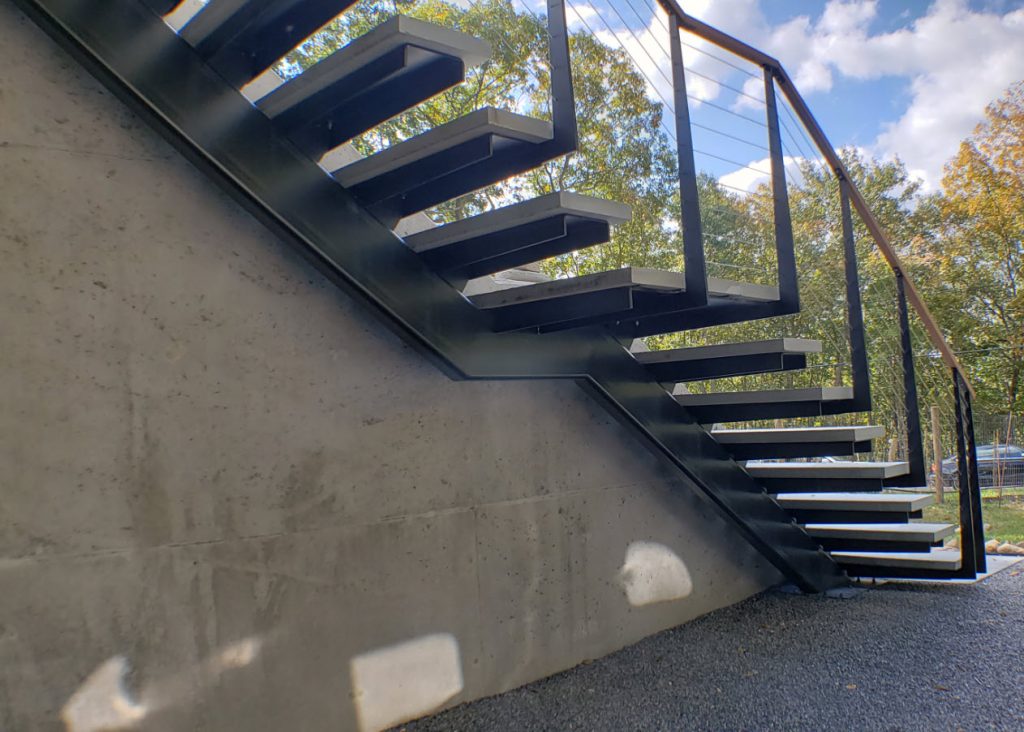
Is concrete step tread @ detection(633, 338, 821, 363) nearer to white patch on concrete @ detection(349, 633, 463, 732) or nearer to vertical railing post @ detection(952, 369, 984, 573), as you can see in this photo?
white patch on concrete @ detection(349, 633, 463, 732)

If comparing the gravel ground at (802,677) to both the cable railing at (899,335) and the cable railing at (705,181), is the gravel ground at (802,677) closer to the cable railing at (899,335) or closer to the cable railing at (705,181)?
the cable railing at (899,335)

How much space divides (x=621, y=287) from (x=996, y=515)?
7192mm

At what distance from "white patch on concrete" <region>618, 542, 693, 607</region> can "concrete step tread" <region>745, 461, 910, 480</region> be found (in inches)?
23.1

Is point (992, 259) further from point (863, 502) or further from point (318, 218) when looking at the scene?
point (318, 218)

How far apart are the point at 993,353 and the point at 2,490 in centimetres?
1178

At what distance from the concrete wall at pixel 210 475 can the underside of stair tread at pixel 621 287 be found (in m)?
0.44

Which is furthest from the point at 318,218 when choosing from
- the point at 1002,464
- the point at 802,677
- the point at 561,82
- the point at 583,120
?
the point at 1002,464

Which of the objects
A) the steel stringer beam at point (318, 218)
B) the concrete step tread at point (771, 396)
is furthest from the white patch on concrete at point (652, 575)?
the concrete step tread at point (771, 396)

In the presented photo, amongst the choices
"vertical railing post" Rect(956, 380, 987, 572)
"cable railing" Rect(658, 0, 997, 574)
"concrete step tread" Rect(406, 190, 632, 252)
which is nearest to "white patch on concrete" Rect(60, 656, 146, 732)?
"concrete step tread" Rect(406, 190, 632, 252)

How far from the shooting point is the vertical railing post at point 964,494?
3441 mm

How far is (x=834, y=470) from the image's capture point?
290 centimetres

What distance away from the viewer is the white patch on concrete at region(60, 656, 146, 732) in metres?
1.51

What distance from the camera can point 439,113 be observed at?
461cm

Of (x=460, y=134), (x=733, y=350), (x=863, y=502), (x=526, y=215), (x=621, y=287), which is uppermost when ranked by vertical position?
(x=460, y=134)
